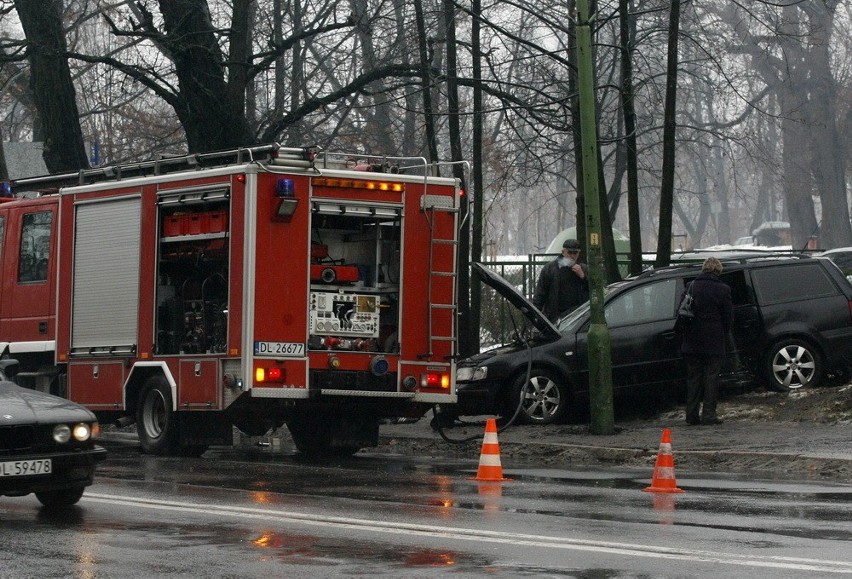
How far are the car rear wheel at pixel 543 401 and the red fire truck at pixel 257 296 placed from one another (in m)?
2.40

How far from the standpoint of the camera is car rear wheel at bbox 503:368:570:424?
17.8m

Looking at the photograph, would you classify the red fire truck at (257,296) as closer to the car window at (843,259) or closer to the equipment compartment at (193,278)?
→ the equipment compartment at (193,278)

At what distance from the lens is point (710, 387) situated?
16.9 m

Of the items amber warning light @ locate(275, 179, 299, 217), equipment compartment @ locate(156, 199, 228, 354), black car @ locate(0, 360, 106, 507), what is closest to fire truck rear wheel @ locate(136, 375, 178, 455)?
Result: equipment compartment @ locate(156, 199, 228, 354)

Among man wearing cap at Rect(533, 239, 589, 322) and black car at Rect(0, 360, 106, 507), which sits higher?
man wearing cap at Rect(533, 239, 589, 322)

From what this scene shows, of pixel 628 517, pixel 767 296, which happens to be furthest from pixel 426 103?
pixel 628 517

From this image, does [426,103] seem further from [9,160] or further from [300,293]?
[9,160]

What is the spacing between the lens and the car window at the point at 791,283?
59.5 ft

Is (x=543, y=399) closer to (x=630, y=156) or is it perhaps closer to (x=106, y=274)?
(x=106, y=274)

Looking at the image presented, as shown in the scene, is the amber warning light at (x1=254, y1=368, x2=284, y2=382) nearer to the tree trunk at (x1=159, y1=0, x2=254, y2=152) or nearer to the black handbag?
the black handbag

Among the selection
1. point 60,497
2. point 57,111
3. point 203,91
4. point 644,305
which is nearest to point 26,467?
point 60,497

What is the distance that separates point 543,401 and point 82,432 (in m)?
8.69

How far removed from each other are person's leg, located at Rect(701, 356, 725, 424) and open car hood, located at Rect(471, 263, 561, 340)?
5.92 ft

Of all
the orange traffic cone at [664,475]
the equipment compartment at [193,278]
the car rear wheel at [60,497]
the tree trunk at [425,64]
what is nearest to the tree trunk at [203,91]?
the tree trunk at [425,64]
